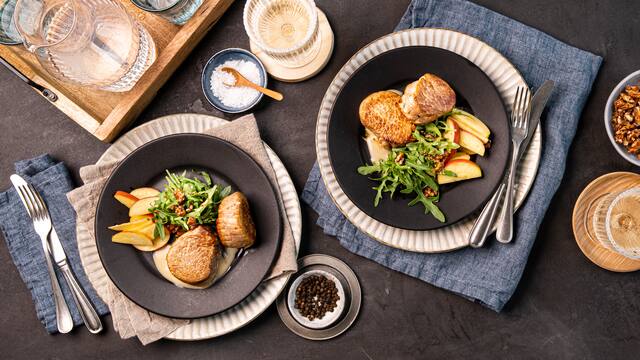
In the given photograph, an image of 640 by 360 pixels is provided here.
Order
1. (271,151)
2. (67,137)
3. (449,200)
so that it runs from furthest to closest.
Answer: (67,137)
(271,151)
(449,200)

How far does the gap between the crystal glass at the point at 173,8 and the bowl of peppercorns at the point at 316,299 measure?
1257 mm

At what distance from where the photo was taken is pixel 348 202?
2219 mm

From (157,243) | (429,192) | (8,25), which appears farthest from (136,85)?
(429,192)

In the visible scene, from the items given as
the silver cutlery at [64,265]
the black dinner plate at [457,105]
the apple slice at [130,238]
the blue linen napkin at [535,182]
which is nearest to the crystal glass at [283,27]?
the black dinner plate at [457,105]

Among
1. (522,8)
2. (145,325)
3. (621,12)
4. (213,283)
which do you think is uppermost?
(621,12)

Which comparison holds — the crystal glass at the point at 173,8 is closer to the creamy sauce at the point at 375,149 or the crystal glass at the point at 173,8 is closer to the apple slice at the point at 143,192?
the apple slice at the point at 143,192

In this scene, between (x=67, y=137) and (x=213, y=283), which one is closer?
(x=213, y=283)

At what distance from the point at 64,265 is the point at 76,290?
13 centimetres

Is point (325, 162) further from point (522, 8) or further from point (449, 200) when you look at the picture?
point (522, 8)

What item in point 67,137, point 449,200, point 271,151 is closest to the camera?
point 449,200

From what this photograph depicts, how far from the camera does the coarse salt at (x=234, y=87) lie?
2.36 metres

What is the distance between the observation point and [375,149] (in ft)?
7.32

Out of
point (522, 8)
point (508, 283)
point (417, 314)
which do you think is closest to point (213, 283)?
point (417, 314)

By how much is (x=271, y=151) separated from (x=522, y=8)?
51.8 inches
